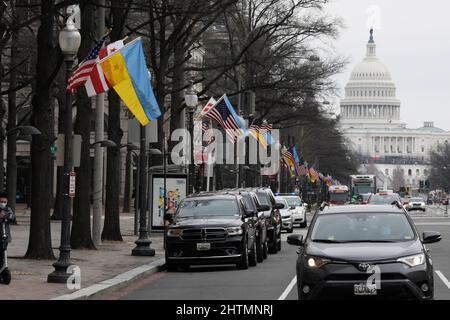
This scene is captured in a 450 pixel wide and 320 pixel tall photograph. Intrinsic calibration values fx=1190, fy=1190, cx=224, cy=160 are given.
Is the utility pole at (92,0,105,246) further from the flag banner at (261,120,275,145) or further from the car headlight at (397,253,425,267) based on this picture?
the flag banner at (261,120,275,145)

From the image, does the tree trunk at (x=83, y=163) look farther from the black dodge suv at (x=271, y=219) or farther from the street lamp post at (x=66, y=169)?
the street lamp post at (x=66, y=169)

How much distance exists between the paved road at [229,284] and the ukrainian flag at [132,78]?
4.25 metres

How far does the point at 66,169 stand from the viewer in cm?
2305

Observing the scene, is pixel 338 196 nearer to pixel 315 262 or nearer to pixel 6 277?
pixel 6 277

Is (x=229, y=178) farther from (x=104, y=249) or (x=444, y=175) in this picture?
(x=444, y=175)

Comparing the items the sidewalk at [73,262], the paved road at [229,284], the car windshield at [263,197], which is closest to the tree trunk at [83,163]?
the sidewalk at [73,262]

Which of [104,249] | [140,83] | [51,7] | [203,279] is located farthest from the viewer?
[104,249]

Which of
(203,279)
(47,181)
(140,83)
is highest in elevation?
(140,83)

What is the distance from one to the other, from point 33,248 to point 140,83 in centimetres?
477

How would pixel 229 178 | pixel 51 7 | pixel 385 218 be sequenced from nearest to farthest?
pixel 385 218 < pixel 51 7 < pixel 229 178

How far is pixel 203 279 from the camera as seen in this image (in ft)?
80.4

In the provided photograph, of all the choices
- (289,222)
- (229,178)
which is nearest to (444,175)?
(229,178)

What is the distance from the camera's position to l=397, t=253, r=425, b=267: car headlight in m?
16.1

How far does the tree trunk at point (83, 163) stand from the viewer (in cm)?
3150
